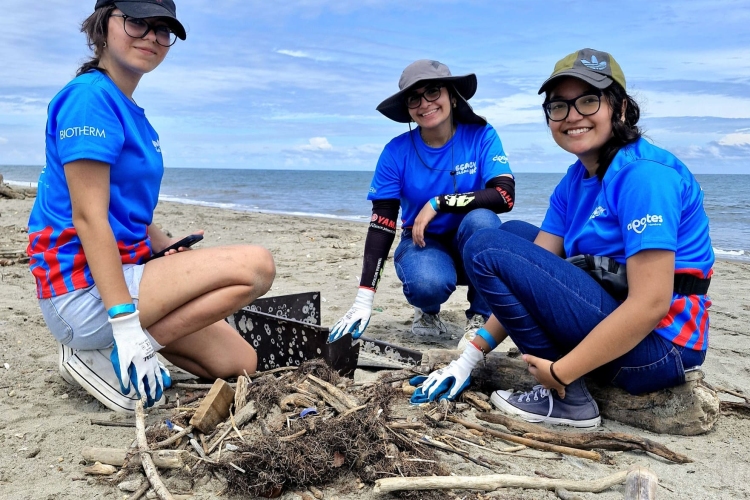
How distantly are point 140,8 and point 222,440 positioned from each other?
5.99 feet

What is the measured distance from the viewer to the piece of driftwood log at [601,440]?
8.18 feet

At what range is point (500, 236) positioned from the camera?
286cm

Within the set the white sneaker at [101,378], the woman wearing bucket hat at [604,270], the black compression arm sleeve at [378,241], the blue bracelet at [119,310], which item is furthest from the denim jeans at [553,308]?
the white sneaker at [101,378]

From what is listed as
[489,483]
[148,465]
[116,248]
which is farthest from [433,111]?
[148,465]

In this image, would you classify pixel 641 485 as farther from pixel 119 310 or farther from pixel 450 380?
pixel 119 310

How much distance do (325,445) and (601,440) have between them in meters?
1.14

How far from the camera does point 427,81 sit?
382 centimetres

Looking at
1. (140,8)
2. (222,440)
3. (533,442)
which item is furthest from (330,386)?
(140,8)

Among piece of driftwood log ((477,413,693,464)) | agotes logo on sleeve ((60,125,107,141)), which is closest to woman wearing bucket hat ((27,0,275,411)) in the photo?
agotes logo on sleeve ((60,125,107,141))

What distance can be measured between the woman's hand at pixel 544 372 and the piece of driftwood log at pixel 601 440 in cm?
18

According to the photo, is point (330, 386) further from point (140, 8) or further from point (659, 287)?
point (140, 8)

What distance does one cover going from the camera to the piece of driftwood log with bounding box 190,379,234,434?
2.53 metres

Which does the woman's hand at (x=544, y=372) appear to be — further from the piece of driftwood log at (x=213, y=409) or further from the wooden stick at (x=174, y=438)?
the wooden stick at (x=174, y=438)

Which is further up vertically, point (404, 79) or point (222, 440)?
point (404, 79)
